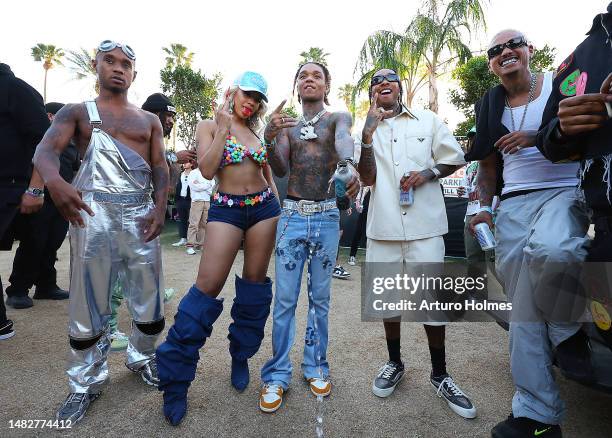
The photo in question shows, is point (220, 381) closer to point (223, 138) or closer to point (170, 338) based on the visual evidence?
point (170, 338)

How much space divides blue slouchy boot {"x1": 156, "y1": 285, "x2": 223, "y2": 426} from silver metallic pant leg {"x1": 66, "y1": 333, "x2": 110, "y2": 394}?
0.51 meters

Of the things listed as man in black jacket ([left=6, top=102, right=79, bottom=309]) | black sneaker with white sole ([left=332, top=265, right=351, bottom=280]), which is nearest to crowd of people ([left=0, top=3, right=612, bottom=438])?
man in black jacket ([left=6, top=102, right=79, bottom=309])

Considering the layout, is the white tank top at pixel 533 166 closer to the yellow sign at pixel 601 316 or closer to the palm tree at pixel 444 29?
the yellow sign at pixel 601 316

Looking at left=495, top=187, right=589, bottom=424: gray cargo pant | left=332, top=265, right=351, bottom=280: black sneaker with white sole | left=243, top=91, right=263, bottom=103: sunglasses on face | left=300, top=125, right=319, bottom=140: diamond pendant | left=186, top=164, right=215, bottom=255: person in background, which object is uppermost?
left=243, top=91, right=263, bottom=103: sunglasses on face

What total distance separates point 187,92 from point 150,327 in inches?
766

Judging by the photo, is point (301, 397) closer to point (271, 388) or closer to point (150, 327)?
point (271, 388)

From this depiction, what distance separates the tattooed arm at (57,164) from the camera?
7.23ft

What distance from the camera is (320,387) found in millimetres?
2574

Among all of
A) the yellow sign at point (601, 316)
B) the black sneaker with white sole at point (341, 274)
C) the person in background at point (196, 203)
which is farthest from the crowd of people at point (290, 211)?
the person in background at point (196, 203)

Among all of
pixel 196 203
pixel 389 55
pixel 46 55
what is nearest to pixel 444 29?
pixel 389 55

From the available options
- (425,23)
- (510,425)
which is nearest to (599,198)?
(510,425)

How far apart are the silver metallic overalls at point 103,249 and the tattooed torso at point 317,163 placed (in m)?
1.05

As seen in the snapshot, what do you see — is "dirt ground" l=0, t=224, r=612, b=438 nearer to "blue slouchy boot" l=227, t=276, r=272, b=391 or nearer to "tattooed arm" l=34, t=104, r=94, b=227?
"blue slouchy boot" l=227, t=276, r=272, b=391

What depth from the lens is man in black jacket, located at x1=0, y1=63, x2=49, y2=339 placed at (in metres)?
3.40
